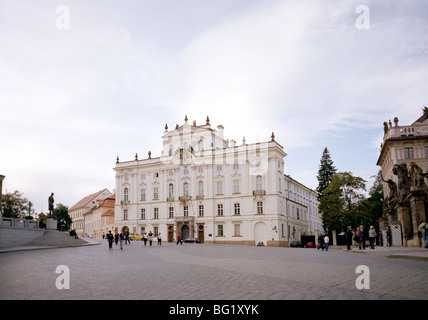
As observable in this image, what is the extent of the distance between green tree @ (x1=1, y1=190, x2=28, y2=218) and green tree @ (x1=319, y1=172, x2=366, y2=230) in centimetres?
4885

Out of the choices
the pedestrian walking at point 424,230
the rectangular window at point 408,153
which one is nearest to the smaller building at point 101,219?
the rectangular window at point 408,153

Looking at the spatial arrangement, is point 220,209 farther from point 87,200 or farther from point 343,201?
point 87,200

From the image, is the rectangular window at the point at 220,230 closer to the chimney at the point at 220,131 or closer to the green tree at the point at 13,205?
the chimney at the point at 220,131

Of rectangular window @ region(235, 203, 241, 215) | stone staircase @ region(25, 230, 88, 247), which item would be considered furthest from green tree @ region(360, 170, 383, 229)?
stone staircase @ region(25, 230, 88, 247)

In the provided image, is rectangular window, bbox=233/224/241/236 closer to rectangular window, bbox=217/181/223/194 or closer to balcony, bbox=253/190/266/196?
balcony, bbox=253/190/266/196

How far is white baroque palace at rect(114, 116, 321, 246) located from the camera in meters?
67.2

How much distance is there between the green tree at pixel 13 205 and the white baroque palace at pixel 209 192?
1918 cm

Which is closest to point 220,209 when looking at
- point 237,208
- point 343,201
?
point 237,208

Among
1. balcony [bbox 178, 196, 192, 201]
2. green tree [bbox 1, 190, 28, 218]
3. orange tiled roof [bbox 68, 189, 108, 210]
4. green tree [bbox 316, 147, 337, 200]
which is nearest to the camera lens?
green tree [bbox 1, 190, 28, 218]

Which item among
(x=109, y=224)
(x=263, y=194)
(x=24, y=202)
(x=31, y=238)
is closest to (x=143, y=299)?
(x=31, y=238)

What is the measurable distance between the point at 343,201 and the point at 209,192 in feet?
74.8

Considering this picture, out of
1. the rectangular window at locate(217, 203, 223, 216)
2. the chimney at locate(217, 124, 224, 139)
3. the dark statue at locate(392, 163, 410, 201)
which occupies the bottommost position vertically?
the rectangular window at locate(217, 203, 223, 216)

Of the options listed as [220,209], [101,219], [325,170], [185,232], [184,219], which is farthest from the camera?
[101,219]

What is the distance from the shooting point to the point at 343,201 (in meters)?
64.9
